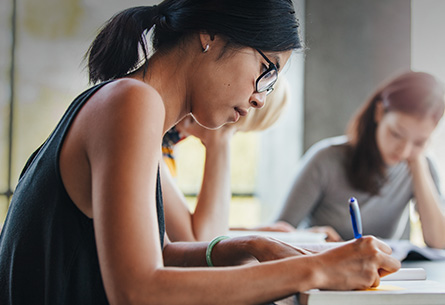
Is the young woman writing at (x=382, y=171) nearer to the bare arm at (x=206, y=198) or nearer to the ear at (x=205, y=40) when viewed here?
the bare arm at (x=206, y=198)

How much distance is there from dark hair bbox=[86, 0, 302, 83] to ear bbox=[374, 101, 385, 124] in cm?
149

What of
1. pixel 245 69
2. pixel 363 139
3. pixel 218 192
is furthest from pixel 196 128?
pixel 363 139

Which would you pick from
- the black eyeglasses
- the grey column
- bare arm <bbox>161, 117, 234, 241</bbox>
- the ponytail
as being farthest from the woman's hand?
the grey column

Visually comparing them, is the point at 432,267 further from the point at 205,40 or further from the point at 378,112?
the point at 378,112

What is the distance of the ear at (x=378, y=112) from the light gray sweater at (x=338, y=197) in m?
0.22

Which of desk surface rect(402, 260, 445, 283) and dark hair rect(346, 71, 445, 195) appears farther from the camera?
dark hair rect(346, 71, 445, 195)

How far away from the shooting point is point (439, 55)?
141 inches

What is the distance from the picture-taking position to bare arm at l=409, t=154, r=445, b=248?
7.87 feet

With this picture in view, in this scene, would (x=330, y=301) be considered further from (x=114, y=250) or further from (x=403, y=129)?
(x=403, y=129)

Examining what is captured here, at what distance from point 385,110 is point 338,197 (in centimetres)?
44

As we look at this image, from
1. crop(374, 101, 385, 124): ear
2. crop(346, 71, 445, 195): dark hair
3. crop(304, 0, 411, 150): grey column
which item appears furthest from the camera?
crop(304, 0, 411, 150): grey column

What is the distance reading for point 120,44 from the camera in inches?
40.4

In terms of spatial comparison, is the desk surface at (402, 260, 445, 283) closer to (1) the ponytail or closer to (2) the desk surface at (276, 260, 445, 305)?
(2) the desk surface at (276, 260, 445, 305)

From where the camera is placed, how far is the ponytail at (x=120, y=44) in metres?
1.03
